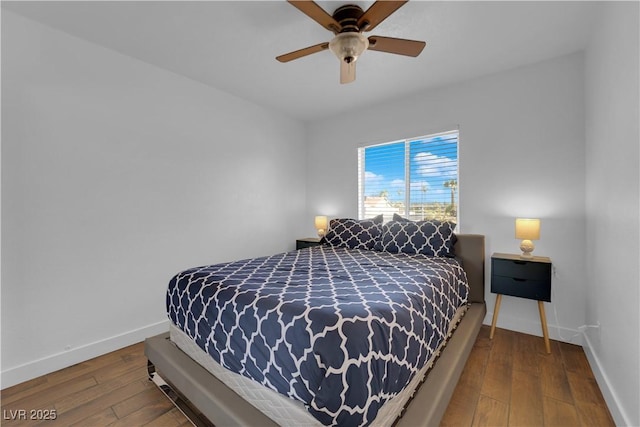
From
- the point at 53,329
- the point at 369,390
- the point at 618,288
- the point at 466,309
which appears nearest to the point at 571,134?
the point at 618,288

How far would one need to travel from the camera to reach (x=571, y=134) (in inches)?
99.0

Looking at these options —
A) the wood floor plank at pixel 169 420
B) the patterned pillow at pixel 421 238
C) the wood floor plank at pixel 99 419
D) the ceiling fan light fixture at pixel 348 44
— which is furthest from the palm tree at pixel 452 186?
the wood floor plank at pixel 99 419

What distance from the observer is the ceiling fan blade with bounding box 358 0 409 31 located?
5.12 ft

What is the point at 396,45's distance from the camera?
195 cm

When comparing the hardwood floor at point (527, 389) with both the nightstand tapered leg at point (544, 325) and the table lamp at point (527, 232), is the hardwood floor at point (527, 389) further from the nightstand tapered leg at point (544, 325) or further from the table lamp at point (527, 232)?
the table lamp at point (527, 232)

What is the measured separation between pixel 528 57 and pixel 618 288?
210cm

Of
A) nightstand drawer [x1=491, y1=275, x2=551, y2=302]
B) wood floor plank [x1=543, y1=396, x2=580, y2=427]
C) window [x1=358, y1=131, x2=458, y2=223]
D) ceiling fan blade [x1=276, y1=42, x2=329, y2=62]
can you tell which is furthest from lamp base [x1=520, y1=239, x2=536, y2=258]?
ceiling fan blade [x1=276, y1=42, x2=329, y2=62]

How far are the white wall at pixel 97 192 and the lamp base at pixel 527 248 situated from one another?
3.06 meters

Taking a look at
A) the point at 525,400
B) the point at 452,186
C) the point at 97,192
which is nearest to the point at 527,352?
the point at 525,400

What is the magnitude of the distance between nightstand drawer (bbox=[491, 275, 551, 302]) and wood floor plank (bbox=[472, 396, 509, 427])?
1.09 metres

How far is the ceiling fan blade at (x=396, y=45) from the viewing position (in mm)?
1871

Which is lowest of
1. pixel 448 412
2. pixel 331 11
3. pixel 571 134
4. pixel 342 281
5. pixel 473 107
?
pixel 448 412

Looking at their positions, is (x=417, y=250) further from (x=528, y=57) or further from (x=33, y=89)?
(x=33, y=89)

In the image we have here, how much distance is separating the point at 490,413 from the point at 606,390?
758mm
